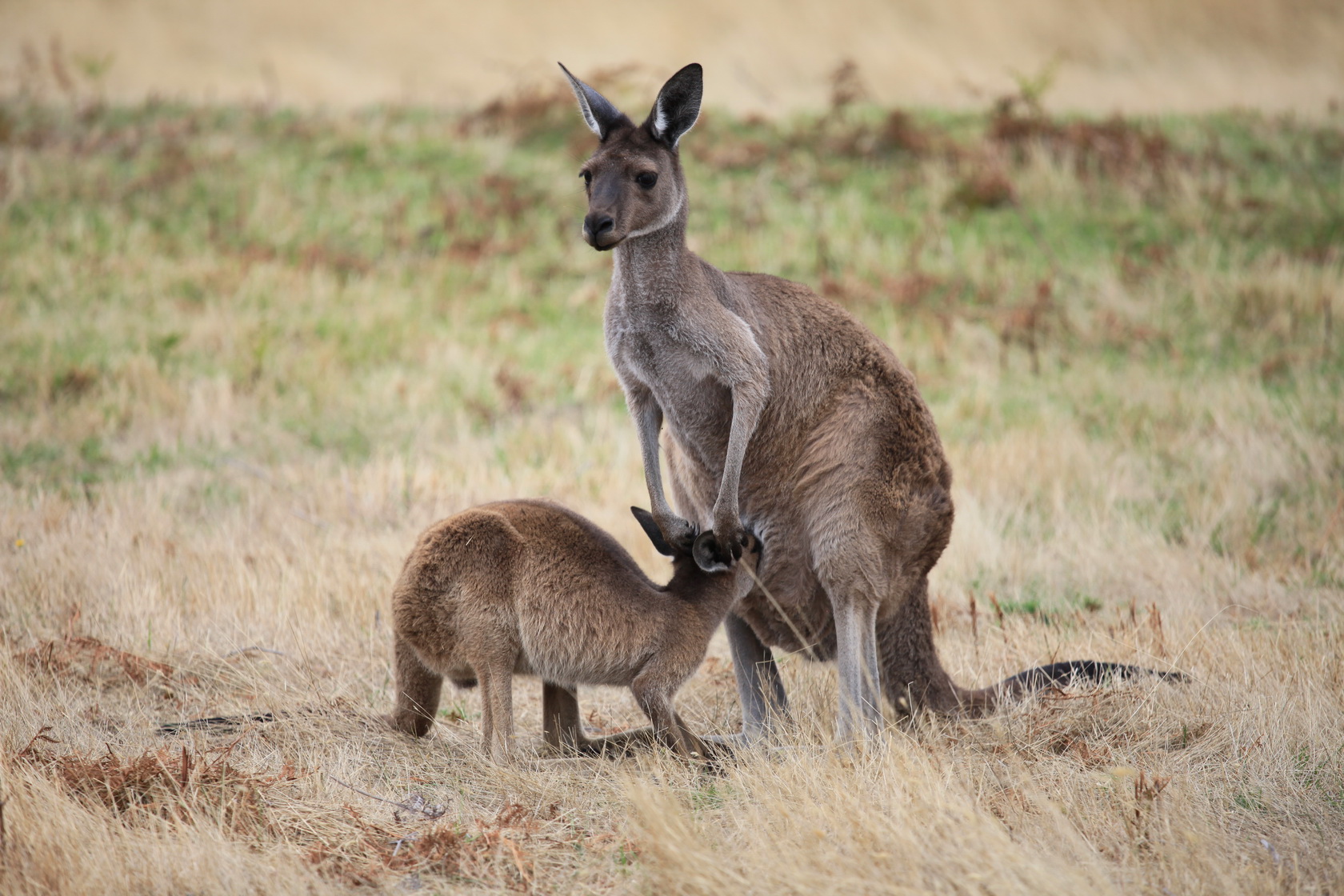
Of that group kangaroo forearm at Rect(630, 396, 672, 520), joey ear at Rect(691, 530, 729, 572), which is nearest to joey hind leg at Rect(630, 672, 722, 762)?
joey ear at Rect(691, 530, 729, 572)

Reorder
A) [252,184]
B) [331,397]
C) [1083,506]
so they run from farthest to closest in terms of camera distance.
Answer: [252,184] < [331,397] < [1083,506]

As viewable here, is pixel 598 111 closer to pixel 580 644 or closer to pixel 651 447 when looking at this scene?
pixel 651 447

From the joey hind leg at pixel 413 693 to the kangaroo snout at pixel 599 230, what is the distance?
4.97 feet

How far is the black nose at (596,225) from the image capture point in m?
3.71

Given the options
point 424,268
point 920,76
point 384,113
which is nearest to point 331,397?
point 424,268

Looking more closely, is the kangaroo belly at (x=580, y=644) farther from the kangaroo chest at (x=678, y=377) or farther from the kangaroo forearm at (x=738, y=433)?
the kangaroo chest at (x=678, y=377)

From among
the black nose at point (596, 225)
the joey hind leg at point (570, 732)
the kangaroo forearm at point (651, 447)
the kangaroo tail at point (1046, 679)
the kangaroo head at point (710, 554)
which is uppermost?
the black nose at point (596, 225)

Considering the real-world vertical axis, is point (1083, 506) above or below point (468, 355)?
below

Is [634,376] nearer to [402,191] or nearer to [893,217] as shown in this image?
[893,217]

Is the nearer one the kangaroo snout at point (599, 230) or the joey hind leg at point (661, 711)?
the kangaroo snout at point (599, 230)

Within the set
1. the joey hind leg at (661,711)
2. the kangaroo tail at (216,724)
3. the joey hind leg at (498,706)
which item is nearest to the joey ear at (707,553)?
the joey hind leg at (661,711)

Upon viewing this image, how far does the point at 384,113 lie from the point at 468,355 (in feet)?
28.5

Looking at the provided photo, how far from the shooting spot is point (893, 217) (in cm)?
1394

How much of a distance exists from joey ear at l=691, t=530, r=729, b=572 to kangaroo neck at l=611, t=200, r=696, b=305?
0.83 meters
